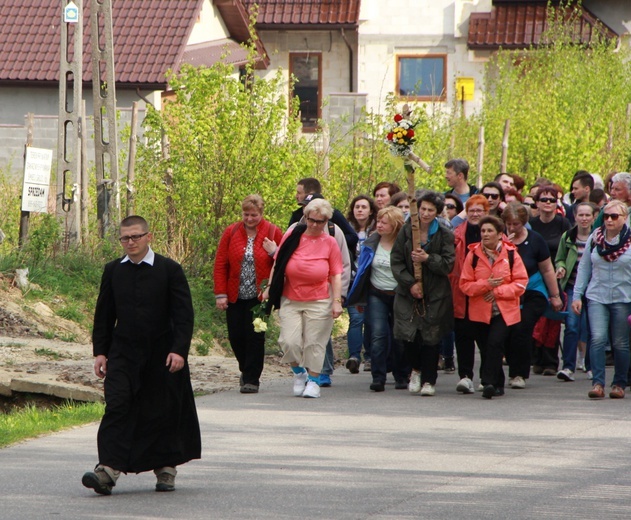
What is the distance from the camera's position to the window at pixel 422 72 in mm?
44188

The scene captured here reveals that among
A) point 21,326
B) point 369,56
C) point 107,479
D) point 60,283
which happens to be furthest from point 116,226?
point 369,56

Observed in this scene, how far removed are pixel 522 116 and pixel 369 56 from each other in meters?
15.1

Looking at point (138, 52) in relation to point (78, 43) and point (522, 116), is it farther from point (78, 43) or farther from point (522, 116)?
point (78, 43)

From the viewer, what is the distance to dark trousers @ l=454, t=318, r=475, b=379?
13531 mm

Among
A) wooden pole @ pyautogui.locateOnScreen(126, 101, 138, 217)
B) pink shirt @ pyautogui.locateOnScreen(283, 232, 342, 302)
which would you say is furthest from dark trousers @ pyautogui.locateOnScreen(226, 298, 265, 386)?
wooden pole @ pyautogui.locateOnScreen(126, 101, 138, 217)

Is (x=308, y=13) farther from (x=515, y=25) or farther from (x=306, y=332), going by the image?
(x=306, y=332)

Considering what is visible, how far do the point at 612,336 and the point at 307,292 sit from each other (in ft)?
9.44

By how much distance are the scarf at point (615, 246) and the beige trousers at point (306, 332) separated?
102 inches

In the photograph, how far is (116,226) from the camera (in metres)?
19.9

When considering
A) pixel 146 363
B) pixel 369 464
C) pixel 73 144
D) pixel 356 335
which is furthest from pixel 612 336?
pixel 73 144

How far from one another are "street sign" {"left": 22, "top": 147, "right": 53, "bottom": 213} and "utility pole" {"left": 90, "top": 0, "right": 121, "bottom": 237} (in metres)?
0.71

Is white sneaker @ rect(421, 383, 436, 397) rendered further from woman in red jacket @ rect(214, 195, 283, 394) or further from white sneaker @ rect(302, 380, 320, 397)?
woman in red jacket @ rect(214, 195, 283, 394)

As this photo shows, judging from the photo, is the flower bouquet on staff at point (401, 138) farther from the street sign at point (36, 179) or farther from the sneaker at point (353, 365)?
the street sign at point (36, 179)

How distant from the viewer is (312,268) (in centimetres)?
1325
